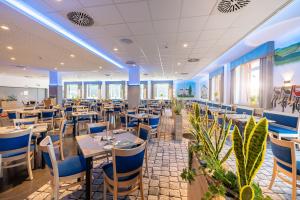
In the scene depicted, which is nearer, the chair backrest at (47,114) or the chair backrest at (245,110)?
the chair backrest at (47,114)

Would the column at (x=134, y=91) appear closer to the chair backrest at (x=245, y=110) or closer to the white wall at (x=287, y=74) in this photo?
the chair backrest at (x=245, y=110)

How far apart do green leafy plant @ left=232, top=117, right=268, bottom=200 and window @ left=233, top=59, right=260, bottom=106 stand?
20.5 ft

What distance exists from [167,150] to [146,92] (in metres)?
15.3

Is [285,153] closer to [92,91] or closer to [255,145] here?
[255,145]

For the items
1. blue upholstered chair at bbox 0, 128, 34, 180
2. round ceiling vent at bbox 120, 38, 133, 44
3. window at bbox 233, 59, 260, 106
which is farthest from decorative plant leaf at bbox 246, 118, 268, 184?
window at bbox 233, 59, 260, 106

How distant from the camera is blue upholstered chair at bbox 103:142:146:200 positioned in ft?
5.45

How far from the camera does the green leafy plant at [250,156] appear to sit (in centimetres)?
81

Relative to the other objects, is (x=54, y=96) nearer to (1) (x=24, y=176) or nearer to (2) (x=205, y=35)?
(1) (x=24, y=176)

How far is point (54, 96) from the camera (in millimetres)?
11875

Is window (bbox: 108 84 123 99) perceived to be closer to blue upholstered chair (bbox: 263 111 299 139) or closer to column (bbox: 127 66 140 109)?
column (bbox: 127 66 140 109)

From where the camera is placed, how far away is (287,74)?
4473mm

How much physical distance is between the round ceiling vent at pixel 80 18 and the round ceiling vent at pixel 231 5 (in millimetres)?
2811

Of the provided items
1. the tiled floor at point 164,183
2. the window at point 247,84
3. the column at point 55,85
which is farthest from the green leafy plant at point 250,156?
the column at point 55,85

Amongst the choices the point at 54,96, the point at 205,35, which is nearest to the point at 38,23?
the point at 205,35
